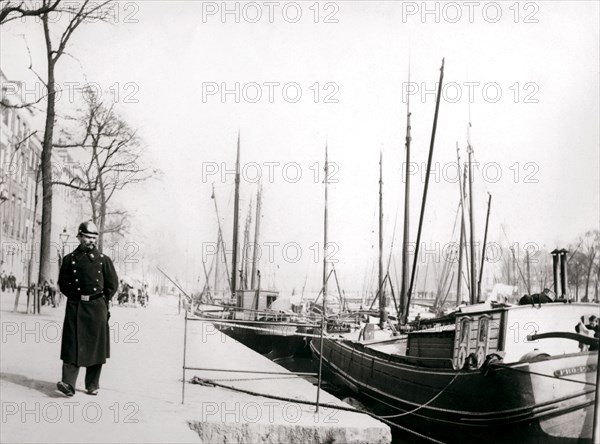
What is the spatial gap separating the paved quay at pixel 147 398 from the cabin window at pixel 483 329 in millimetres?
1450

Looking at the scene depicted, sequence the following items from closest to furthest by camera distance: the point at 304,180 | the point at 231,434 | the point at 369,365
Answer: the point at 231,434, the point at 304,180, the point at 369,365

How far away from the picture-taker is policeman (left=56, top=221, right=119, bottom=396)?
3420 mm

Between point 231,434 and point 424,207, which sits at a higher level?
point 424,207

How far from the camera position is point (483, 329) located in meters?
4.90

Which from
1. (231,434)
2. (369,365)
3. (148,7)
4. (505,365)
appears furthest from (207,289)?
(369,365)

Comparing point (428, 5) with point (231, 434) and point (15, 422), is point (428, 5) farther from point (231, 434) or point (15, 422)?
point (15, 422)

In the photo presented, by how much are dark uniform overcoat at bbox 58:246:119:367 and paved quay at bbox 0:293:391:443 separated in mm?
271

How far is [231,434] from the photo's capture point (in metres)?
3.35

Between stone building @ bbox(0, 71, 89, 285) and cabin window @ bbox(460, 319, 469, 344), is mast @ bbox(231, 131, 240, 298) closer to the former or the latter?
stone building @ bbox(0, 71, 89, 285)

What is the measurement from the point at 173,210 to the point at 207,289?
0.91 m

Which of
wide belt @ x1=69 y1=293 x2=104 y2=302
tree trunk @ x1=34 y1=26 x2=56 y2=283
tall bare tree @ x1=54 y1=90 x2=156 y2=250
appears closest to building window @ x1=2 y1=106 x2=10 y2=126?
tree trunk @ x1=34 y1=26 x2=56 y2=283

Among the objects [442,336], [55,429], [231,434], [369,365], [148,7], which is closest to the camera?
[55,429]

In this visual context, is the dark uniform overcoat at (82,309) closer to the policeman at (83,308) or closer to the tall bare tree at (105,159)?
the policeman at (83,308)

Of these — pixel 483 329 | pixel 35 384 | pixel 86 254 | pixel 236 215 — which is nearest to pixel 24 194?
pixel 86 254
